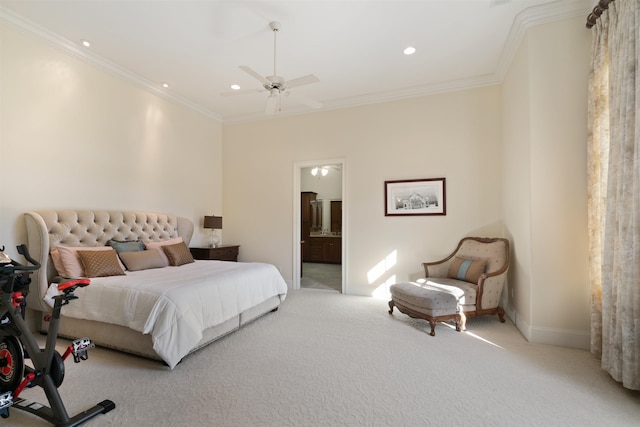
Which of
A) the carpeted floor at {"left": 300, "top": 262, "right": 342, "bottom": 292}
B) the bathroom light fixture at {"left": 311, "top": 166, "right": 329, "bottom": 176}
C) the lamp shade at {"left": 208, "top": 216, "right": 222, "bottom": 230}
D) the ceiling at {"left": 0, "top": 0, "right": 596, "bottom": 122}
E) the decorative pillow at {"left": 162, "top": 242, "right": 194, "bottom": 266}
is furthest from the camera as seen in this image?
the bathroom light fixture at {"left": 311, "top": 166, "right": 329, "bottom": 176}

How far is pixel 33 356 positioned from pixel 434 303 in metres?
3.43

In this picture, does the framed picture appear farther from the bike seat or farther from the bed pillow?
the bike seat

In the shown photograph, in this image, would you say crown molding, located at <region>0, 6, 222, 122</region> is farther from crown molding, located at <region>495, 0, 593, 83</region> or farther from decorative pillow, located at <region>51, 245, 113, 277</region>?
crown molding, located at <region>495, 0, 593, 83</region>

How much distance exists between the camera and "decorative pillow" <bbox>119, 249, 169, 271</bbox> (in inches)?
148

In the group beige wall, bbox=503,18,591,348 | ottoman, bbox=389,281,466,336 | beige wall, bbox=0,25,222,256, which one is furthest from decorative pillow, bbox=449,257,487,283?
beige wall, bbox=0,25,222,256

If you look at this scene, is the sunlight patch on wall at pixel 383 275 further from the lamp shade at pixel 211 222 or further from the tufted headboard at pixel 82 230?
the tufted headboard at pixel 82 230

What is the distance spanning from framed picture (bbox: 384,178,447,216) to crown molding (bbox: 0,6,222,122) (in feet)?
13.0

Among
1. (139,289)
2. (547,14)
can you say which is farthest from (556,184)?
(139,289)

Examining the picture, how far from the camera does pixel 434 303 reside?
3.40m

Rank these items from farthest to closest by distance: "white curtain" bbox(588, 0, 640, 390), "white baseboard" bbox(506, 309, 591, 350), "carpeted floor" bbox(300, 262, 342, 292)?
"carpeted floor" bbox(300, 262, 342, 292) → "white baseboard" bbox(506, 309, 591, 350) → "white curtain" bbox(588, 0, 640, 390)

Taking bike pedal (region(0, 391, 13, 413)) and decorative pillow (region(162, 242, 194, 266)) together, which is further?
decorative pillow (region(162, 242, 194, 266))

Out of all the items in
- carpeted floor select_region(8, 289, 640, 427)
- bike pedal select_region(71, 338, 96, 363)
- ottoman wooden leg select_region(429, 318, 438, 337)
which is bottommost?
carpeted floor select_region(8, 289, 640, 427)

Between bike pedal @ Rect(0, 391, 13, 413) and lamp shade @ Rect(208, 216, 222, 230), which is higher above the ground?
lamp shade @ Rect(208, 216, 222, 230)

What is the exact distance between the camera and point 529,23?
125 inches
